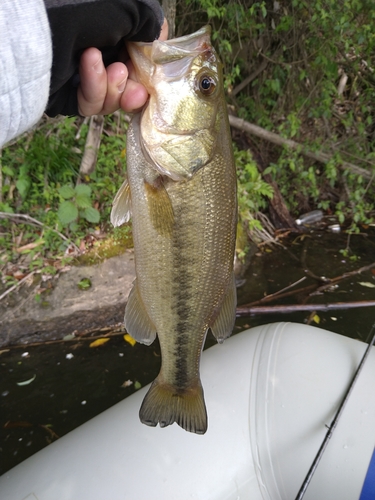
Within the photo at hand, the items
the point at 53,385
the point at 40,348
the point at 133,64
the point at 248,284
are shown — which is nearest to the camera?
the point at 133,64

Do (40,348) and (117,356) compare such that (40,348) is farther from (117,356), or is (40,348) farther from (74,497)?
(74,497)

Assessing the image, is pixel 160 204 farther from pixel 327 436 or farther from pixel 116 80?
pixel 327 436

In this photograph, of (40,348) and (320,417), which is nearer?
(320,417)

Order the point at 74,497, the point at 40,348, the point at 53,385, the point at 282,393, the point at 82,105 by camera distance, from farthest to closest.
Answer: the point at 40,348 → the point at 53,385 → the point at 282,393 → the point at 74,497 → the point at 82,105

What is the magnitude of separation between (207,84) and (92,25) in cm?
46

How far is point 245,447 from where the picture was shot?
181 cm

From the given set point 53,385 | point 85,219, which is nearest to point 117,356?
point 53,385

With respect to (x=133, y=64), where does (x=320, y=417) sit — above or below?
below

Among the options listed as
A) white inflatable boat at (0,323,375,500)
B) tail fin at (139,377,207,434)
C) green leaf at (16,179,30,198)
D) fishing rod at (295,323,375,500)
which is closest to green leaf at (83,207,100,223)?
green leaf at (16,179,30,198)

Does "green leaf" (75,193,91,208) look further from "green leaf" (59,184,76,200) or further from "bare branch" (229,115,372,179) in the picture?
"bare branch" (229,115,372,179)

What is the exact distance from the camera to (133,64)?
4.63 ft

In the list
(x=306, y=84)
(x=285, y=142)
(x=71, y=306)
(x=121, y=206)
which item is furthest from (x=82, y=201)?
(x=306, y=84)

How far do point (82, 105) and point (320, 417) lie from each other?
5.84 feet

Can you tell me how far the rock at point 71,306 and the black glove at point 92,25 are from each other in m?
2.51
